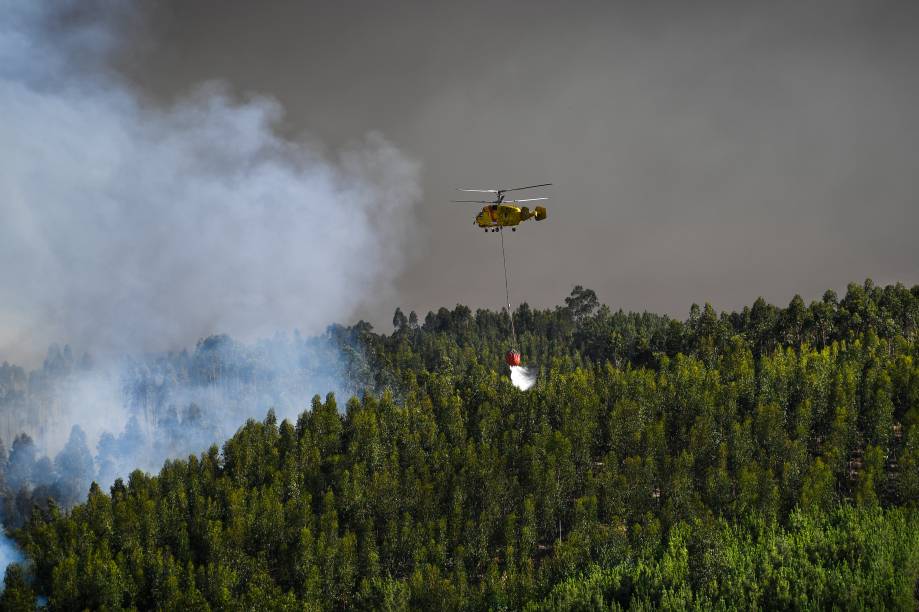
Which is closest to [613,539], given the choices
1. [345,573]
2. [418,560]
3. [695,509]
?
[695,509]

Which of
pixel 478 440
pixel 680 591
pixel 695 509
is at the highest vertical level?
pixel 478 440

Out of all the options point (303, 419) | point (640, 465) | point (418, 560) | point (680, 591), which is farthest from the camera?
point (303, 419)

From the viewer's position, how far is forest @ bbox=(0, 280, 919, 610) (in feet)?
358

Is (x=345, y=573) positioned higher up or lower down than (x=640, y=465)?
lower down

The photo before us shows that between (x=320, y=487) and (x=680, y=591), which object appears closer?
(x=680, y=591)

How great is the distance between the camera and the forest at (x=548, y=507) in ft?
358

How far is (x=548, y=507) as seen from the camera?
127 metres

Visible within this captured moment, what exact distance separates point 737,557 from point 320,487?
66933 mm

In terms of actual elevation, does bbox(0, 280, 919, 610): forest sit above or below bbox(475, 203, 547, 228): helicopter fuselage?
below

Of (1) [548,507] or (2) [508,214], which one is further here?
(1) [548,507]

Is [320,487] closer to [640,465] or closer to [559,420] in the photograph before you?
[559,420]

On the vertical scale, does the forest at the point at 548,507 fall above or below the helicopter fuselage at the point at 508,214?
below

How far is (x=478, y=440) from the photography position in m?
151

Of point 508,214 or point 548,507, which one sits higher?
point 508,214
